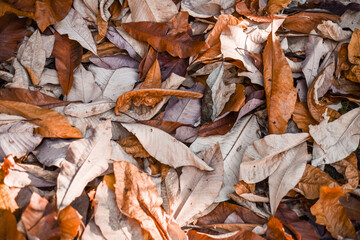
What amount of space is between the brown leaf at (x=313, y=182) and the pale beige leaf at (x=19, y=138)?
77 cm

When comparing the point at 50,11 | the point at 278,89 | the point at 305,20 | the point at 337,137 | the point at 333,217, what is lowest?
the point at 333,217

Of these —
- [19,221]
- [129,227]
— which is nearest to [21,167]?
[19,221]

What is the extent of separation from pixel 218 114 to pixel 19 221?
62cm

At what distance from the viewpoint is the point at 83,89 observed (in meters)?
1.09

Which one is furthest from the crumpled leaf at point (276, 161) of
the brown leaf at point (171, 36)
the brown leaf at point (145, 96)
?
the brown leaf at point (171, 36)

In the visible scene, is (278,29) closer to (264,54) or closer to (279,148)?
(264,54)

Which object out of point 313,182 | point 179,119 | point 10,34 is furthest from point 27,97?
point 313,182

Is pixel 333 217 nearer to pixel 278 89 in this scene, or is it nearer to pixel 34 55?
pixel 278 89

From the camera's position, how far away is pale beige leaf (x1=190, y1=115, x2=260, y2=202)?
1.01 meters

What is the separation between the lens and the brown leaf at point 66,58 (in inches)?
42.5

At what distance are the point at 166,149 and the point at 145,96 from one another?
0.18 metres

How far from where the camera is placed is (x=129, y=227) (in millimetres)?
896

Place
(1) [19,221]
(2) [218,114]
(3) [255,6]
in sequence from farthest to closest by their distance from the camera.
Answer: (3) [255,6] < (2) [218,114] < (1) [19,221]

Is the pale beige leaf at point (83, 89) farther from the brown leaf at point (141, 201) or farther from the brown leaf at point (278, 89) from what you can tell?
the brown leaf at point (278, 89)
